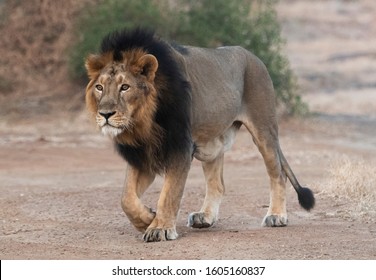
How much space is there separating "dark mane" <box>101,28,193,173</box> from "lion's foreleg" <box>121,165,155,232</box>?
9 cm

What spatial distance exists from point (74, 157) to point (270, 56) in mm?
4547

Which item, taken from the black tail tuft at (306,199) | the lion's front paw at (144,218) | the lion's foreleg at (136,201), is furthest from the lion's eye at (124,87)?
the black tail tuft at (306,199)

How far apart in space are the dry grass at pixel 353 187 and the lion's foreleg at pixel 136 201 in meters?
1.95

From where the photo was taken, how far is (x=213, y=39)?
54.2ft

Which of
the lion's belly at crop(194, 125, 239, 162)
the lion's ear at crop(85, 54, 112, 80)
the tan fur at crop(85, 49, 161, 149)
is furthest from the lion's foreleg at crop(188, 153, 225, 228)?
the lion's ear at crop(85, 54, 112, 80)

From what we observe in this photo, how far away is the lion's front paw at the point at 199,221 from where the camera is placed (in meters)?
8.26

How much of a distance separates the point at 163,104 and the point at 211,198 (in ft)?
4.46

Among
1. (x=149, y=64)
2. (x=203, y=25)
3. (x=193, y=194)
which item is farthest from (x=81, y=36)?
(x=149, y=64)

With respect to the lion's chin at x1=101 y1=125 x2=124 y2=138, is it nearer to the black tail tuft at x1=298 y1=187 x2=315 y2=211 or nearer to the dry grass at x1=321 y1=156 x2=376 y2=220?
→ the black tail tuft at x1=298 y1=187 x2=315 y2=211

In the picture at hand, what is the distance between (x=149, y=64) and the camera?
292 inches

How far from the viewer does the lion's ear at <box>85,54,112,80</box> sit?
24.5 ft

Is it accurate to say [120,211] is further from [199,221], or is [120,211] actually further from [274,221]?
[274,221]

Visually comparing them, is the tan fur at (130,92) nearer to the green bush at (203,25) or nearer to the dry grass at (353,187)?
the dry grass at (353,187)

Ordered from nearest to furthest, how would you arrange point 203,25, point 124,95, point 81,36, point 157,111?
point 124,95
point 157,111
point 81,36
point 203,25
